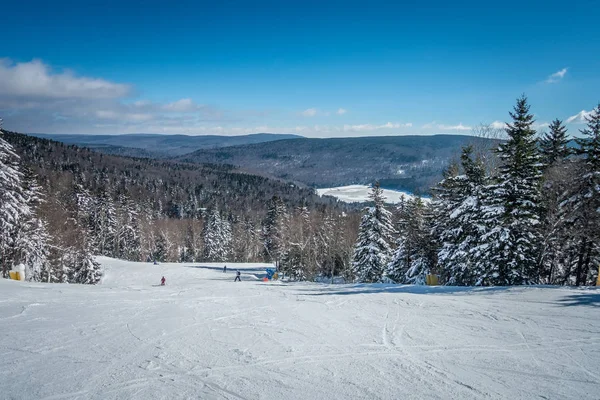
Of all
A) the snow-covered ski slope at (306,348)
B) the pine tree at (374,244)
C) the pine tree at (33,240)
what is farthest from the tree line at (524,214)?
the pine tree at (33,240)

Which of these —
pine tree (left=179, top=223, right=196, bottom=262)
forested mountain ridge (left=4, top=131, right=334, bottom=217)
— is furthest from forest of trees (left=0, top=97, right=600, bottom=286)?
forested mountain ridge (left=4, top=131, right=334, bottom=217)

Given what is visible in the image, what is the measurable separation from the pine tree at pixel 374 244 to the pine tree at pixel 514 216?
1107 centimetres

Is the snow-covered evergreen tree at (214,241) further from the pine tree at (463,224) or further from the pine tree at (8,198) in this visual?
A: the pine tree at (463,224)

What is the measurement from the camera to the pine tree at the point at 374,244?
100ft

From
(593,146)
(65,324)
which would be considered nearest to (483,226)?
(593,146)

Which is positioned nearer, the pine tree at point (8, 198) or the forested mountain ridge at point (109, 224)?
the pine tree at point (8, 198)

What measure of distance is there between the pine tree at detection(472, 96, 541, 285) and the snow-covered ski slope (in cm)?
632

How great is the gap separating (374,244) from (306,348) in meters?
24.1

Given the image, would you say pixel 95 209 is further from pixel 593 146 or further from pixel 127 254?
pixel 593 146

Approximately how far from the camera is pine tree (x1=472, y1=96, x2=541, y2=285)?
1886 cm

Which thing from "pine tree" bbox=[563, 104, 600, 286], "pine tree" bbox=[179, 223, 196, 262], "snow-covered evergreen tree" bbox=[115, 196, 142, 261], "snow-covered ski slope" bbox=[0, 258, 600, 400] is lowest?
"pine tree" bbox=[179, 223, 196, 262]

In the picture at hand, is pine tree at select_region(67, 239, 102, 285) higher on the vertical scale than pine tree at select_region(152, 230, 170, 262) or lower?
higher

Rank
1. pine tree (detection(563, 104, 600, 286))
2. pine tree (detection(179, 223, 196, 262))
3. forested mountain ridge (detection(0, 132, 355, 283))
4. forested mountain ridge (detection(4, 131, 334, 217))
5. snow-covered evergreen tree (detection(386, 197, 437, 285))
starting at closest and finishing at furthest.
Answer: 1. pine tree (detection(563, 104, 600, 286))
2. forested mountain ridge (detection(0, 132, 355, 283))
3. snow-covered evergreen tree (detection(386, 197, 437, 285))
4. pine tree (detection(179, 223, 196, 262))
5. forested mountain ridge (detection(4, 131, 334, 217))

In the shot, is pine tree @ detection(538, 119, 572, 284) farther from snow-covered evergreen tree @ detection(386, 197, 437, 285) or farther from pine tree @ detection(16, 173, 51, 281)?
pine tree @ detection(16, 173, 51, 281)
